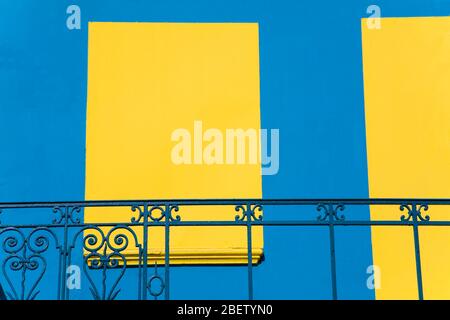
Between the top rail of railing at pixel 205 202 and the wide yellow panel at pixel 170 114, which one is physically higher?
the wide yellow panel at pixel 170 114

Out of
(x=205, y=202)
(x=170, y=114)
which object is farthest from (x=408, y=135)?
(x=205, y=202)

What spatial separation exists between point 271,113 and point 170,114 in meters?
0.91

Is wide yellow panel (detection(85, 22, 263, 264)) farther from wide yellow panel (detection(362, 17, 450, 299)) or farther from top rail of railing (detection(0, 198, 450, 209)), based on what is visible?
top rail of railing (detection(0, 198, 450, 209))

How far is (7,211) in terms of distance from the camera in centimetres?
866

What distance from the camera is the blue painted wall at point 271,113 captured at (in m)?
8.53

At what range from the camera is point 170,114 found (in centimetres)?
891

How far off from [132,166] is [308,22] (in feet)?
6.93

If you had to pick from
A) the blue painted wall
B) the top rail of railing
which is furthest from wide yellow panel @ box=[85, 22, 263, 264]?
the top rail of railing

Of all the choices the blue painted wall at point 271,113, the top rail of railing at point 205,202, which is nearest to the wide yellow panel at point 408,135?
the blue painted wall at point 271,113

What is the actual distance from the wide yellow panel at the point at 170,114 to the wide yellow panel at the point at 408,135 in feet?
3.53

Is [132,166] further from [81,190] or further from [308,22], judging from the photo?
[308,22]

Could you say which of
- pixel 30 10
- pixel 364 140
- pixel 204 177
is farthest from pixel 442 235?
pixel 30 10

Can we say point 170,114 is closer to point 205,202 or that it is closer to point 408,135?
point 205,202

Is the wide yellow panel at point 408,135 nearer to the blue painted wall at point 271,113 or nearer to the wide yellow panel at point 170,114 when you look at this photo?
the blue painted wall at point 271,113
